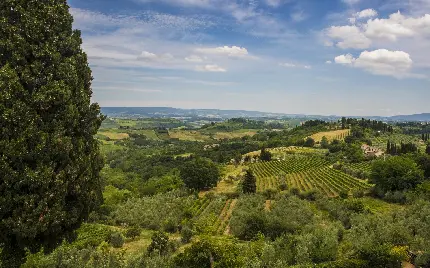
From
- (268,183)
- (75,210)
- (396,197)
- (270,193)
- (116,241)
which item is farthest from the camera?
(268,183)

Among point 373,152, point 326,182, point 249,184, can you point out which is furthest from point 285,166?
point 373,152

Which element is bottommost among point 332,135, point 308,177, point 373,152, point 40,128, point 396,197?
point 308,177

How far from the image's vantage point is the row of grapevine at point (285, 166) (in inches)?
3627

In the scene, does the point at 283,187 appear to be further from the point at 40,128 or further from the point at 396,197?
the point at 40,128

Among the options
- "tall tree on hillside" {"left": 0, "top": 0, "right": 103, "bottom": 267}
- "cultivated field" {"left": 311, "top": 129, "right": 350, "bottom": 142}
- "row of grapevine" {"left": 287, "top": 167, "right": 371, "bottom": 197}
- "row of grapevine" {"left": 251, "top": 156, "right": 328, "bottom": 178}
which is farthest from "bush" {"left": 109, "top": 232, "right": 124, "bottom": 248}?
"cultivated field" {"left": 311, "top": 129, "right": 350, "bottom": 142}

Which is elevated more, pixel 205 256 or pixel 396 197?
pixel 205 256

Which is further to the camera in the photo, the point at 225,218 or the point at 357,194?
the point at 357,194

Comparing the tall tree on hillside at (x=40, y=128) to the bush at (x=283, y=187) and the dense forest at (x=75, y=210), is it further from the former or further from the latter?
the bush at (x=283, y=187)

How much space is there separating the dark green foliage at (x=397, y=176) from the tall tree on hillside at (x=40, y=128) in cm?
6151

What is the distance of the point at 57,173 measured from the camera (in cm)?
1375

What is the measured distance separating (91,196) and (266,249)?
38.8 feet

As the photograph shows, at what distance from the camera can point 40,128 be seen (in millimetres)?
13305

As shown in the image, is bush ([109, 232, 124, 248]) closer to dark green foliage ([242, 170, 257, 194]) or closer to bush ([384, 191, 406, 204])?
dark green foliage ([242, 170, 257, 194])

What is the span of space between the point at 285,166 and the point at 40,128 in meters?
89.8
